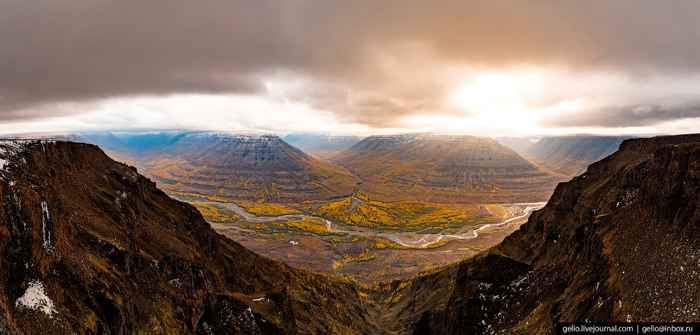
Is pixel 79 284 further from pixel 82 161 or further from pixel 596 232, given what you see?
pixel 596 232

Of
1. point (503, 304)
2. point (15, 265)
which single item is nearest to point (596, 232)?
point (503, 304)

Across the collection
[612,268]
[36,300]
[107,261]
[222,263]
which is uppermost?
[36,300]

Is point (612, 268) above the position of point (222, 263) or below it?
above

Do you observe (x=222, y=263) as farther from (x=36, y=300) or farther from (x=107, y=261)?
(x=36, y=300)

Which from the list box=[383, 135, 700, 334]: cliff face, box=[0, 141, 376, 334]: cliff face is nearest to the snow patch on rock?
box=[0, 141, 376, 334]: cliff face

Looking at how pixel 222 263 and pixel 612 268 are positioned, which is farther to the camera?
pixel 222 263

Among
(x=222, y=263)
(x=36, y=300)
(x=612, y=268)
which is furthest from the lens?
(x=222, y=263)

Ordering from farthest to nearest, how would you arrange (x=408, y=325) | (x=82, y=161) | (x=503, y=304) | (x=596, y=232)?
(x=408, y=325), (x=82, y=161), (x=503, y=304), (x=596, y=232)

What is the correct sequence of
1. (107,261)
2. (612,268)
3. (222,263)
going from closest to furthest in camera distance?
(612,268), (107,261), (222,263)

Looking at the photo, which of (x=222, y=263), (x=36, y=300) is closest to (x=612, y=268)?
(x=36, y=300)
